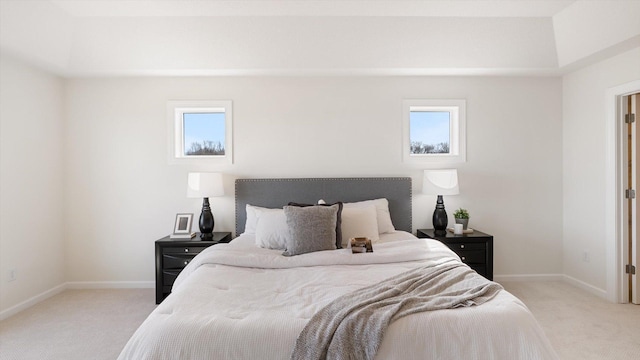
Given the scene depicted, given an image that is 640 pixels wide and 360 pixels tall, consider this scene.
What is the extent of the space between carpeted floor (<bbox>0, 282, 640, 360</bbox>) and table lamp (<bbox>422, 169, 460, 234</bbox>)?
107 centimetres

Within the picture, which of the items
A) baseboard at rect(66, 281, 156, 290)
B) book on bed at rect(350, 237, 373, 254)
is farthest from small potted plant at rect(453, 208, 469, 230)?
baseboard at rect(66, 281, 156, 290)

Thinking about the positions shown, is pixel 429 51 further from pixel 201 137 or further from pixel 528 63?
pixel 201 137

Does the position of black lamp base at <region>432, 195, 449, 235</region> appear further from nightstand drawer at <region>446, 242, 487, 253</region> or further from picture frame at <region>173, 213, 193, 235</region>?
picture frame at <region>173, 213, 193, 235</region>

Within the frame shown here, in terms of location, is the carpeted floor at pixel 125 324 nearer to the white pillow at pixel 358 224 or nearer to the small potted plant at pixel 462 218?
the small potted plant at pixel 462 218

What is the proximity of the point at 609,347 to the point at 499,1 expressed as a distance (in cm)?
300

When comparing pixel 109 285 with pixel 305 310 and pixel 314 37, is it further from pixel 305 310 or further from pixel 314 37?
pixel 314 37

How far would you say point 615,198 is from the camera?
11.4 feet

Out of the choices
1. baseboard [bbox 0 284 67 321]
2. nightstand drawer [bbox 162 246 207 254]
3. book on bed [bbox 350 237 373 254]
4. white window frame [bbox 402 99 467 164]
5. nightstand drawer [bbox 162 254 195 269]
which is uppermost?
white window frame [bbox 402 99 467 164]

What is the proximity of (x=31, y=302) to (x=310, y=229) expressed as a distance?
9.80 ft

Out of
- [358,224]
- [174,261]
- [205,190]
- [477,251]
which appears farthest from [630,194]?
[174,261]

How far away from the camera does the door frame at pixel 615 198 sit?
11.3ft

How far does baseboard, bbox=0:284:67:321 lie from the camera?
319 centimetres

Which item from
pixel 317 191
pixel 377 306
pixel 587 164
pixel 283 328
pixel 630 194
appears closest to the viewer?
pixel 283 328

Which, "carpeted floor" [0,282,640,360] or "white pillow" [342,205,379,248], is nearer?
"carpeted floor" [0,282,640,360]
